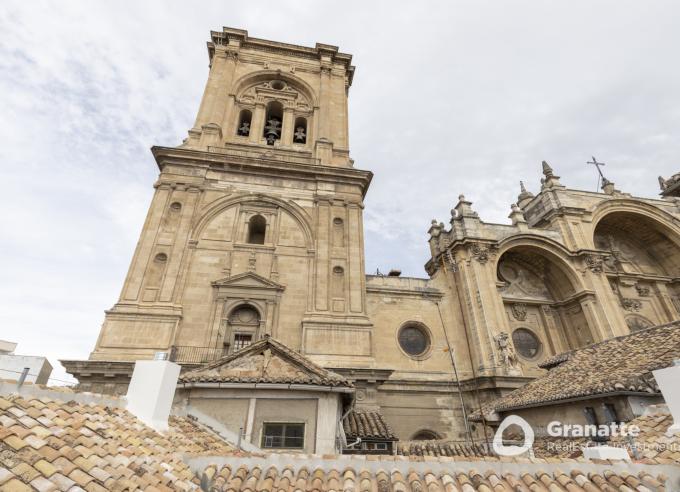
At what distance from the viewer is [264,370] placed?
29.0 ft

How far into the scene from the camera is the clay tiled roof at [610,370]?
901 cm

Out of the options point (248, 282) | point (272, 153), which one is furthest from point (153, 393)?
point (272, 153)

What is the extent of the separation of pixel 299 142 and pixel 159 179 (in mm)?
9401

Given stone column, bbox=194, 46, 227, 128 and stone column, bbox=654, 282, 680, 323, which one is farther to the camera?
stone column, bbox=654, 282, 680, 323

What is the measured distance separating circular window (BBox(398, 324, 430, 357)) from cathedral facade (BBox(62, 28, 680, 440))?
3.0 inches

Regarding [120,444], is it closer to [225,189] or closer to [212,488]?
[212,488]

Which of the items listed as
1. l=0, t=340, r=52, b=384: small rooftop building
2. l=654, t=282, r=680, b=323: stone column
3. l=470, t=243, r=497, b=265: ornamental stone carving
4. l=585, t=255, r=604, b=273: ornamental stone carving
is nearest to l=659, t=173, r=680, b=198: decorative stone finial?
l=654, t=282, r=680, b=323: stone column

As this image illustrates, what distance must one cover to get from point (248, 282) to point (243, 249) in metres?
1.90

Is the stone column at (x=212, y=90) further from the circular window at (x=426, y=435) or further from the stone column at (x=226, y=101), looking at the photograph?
the circular window at (x=426, y=435)

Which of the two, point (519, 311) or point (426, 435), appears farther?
point (519, 311)

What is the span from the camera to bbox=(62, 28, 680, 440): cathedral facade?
583 inches

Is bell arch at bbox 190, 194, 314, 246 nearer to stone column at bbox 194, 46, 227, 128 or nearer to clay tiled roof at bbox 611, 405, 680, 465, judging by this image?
stone column at bbox 194, 46, 227, 128

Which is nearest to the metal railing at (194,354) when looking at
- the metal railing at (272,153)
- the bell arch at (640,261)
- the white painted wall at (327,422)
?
the white painted wall at (327,422)

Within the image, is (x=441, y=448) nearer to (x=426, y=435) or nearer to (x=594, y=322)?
(x=426, y=435)
